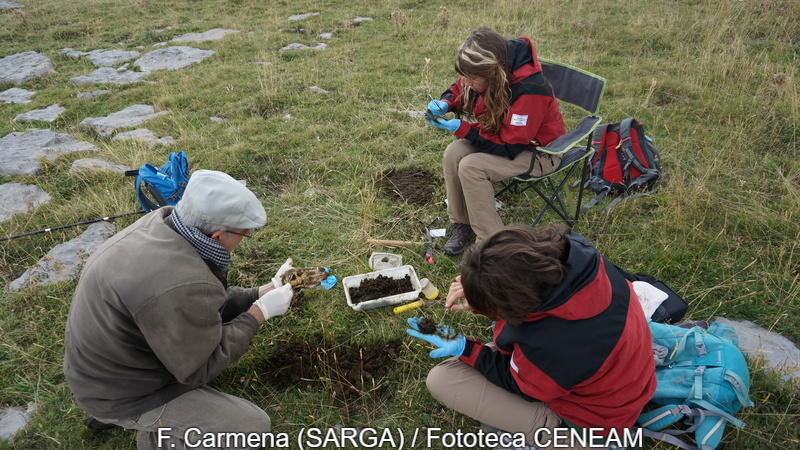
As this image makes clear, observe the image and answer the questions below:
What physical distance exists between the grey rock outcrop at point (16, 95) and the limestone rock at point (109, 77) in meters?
0.65

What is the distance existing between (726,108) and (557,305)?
16.6 ft

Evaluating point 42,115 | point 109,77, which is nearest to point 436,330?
point 42,115

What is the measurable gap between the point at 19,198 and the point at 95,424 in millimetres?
3297

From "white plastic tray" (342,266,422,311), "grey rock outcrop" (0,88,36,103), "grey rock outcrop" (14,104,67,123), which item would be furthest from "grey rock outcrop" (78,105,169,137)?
"white plastic tray" (342,266,422,311)

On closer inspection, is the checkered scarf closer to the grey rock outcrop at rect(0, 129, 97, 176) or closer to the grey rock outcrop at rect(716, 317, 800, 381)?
the grey rock outcrop at rect(716, 317, 800, 381)

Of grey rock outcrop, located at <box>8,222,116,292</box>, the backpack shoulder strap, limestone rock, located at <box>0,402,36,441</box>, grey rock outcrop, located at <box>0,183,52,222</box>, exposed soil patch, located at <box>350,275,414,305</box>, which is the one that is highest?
the backpack shoulder strap

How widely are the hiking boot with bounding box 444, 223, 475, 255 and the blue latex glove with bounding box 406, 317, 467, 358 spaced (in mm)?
1024

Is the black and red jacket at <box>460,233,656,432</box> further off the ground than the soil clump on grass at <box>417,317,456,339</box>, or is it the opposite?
the black and red jacket at <box>460,233,656,432</box>

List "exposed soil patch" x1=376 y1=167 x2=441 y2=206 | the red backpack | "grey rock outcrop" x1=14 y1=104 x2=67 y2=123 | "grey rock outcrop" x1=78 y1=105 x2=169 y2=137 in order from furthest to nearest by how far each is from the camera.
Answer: "grey rock outcrop" x1=14 y1=104 x2=67 y2=123, "grey rock outcrop" x1=78 y1=105 x2=169 y2=137, "exposed soil patch" x1=376 y1=167 x2=441 y2=206, the red backpack

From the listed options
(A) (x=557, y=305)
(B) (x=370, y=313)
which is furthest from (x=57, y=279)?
(A) (x=557, y=305)

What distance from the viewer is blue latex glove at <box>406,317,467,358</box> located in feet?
8.02

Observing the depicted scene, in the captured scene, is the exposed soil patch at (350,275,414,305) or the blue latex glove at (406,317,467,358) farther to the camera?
the exposed soil patch at (350,275,414,305)

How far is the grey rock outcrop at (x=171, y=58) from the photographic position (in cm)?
811

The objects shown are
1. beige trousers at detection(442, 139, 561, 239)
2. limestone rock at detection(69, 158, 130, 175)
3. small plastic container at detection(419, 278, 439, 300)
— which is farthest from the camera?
limestone rock at detection(69, 158, 130, 175)
